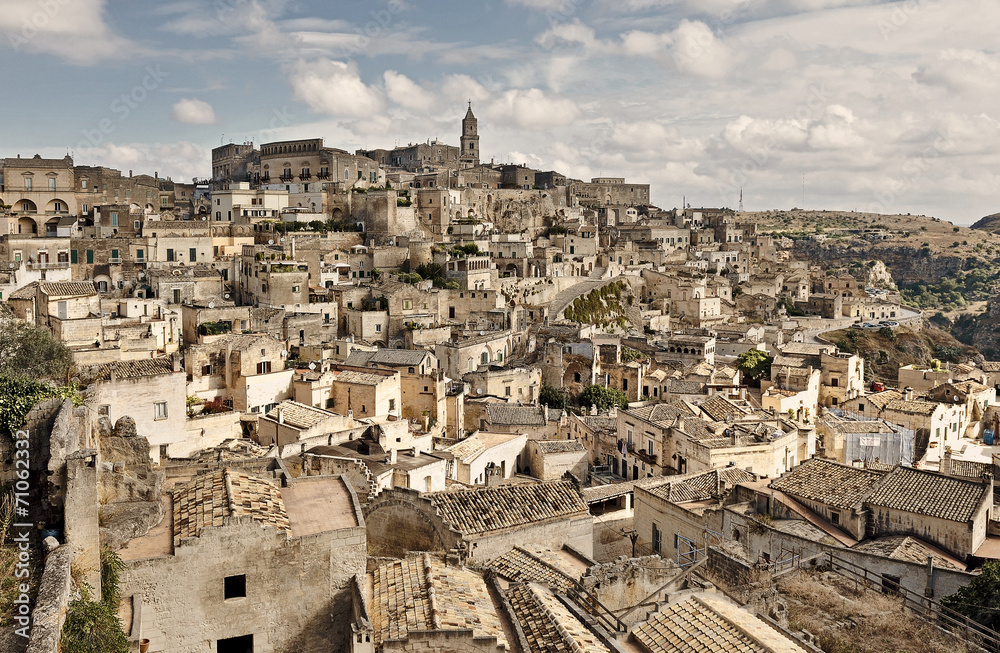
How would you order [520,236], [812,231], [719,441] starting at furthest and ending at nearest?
[812,231] → [520,236] → [719,441]

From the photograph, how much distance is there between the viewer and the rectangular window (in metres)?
10.7

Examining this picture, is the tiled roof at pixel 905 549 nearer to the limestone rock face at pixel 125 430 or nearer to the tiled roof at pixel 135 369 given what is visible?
the limestone rock face at pixel 125 430

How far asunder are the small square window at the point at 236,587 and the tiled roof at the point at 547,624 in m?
3.83

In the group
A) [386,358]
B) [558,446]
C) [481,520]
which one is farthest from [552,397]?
[481,520]

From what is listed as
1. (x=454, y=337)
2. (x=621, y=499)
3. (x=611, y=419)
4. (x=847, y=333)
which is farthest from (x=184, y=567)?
(x=847, y=333)

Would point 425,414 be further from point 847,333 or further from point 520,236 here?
point 847,333

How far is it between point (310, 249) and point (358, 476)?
3564 centimetres

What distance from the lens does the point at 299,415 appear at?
24641 mm

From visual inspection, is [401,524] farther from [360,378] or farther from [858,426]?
[858,426]

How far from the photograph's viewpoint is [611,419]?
33625 millimetres

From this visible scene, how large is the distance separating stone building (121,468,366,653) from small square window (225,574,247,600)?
0.04 ft

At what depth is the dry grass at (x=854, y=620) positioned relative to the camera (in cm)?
1152

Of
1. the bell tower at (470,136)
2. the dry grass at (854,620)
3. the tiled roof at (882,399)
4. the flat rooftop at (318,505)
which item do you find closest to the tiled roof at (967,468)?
the dry grass at (854,620)

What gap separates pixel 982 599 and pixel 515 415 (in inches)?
868
